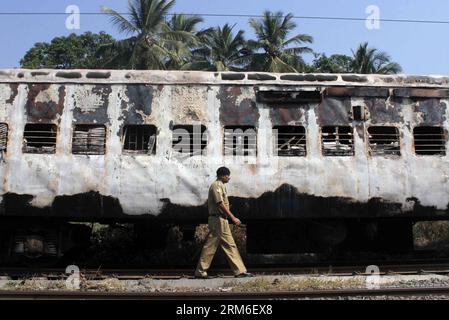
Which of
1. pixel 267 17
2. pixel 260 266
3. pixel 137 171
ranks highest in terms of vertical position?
pixel 267 17

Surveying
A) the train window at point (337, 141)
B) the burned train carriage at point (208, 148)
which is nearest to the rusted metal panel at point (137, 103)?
the burned train carriage at point (208, 148)

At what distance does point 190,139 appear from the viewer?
880 cm

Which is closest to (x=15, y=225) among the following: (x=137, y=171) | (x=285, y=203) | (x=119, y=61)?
(x=137, y=171)

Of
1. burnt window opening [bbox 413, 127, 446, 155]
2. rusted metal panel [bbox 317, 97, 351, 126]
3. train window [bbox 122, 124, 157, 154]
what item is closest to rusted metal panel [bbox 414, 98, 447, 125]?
Result: burnt window opening [bbox 413, 127, 446, 155]

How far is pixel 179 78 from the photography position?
8.98 m

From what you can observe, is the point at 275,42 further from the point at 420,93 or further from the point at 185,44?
the point at 420,93

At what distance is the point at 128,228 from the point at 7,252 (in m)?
2.59

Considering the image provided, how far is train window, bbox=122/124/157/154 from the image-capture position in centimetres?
881

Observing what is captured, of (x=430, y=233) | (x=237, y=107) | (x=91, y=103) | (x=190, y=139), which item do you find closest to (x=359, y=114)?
(x=237, y=107)

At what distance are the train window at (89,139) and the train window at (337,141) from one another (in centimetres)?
378

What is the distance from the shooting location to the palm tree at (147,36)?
24.4 m

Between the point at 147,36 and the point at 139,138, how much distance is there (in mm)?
17313
